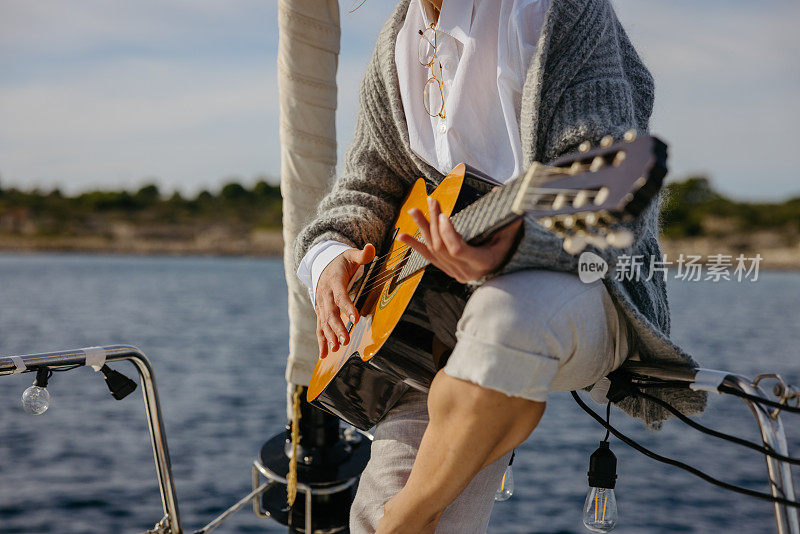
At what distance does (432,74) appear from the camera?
5.42 feet

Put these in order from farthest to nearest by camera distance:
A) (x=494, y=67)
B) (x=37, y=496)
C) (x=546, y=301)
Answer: (x=37, y=496), (x=494, y=67), (x=546, y=301)

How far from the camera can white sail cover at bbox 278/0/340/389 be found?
2.09 metres

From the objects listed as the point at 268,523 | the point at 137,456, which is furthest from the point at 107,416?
the point at 268,523

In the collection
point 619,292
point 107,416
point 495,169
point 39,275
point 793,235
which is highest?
point 495,169

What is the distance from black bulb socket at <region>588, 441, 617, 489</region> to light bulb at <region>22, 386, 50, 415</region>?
1155 mm

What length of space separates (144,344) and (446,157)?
2193 centimetres

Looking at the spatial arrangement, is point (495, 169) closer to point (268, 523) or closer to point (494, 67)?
point (494, 67)

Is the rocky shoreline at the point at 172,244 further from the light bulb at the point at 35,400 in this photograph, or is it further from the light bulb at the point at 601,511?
the light bulb at the point at 601,511

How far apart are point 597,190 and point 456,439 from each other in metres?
0.46

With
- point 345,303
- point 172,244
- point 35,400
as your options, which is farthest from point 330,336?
point 172,244

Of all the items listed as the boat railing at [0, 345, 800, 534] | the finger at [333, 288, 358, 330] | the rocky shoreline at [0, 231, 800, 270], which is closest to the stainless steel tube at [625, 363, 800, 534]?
the boat railing at [0, 345, 800, 534]

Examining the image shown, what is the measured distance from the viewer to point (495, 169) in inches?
60.2

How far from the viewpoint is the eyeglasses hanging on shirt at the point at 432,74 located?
5.31 ft

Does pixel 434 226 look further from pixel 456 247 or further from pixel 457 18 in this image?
pixel 457 18
